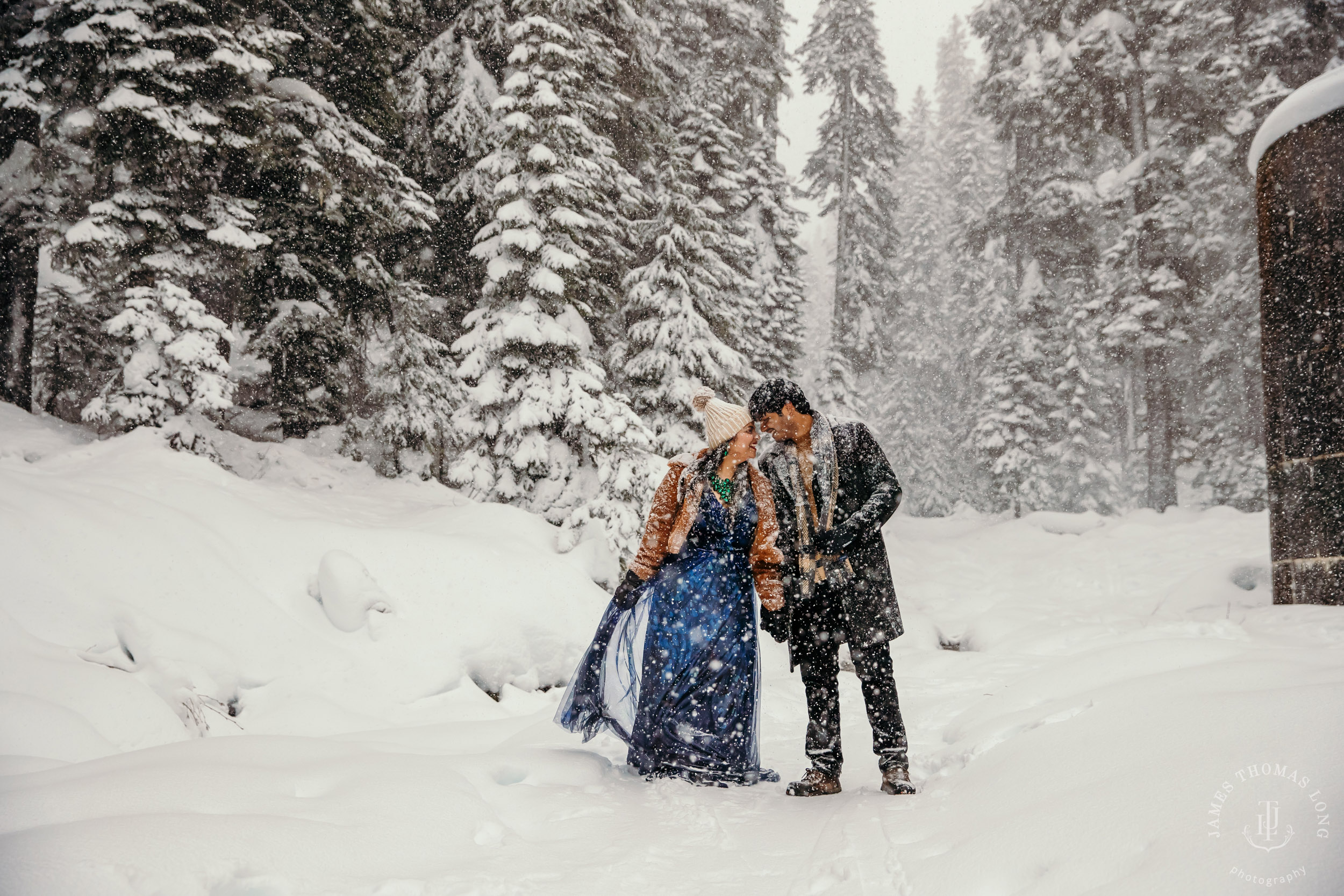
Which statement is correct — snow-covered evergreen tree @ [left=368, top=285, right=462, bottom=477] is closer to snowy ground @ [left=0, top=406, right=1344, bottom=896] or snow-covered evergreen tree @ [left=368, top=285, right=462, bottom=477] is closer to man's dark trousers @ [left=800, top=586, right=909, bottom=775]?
snowy ground @ [left=0, top=406, right=1344, bottom=896]

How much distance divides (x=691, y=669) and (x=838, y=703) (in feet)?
2.54

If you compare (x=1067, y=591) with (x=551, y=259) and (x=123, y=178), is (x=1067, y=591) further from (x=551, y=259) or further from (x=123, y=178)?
(x=123, y=178)

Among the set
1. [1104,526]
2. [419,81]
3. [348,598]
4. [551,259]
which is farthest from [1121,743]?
[1104,526]

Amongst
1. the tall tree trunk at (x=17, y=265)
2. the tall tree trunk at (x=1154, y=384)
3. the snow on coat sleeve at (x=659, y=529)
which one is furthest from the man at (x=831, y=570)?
the tall tree trunk at (x=1154, y=384)

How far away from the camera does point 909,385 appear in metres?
34.4

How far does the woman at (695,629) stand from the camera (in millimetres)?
3910

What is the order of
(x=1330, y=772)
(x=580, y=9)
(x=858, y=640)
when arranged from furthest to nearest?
1. (x=580, y=9)
2. (x=858, y=640)
3. (x=1330, y=772)

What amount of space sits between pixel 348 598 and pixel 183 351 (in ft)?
11.9

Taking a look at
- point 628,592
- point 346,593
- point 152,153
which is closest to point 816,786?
point 628,592

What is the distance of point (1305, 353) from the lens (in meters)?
6.38

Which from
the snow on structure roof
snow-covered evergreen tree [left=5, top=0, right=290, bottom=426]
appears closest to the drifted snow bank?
snow-covered evergreen tree [left=5, top=0, right=290, bottom=426]

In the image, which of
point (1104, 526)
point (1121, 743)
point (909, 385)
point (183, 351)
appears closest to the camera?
point (1121, 743)

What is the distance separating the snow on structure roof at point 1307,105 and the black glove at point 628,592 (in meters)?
6.79

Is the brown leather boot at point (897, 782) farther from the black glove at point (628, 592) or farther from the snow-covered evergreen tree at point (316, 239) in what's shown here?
the snow-covered evergreen tree at point (316, 239)
